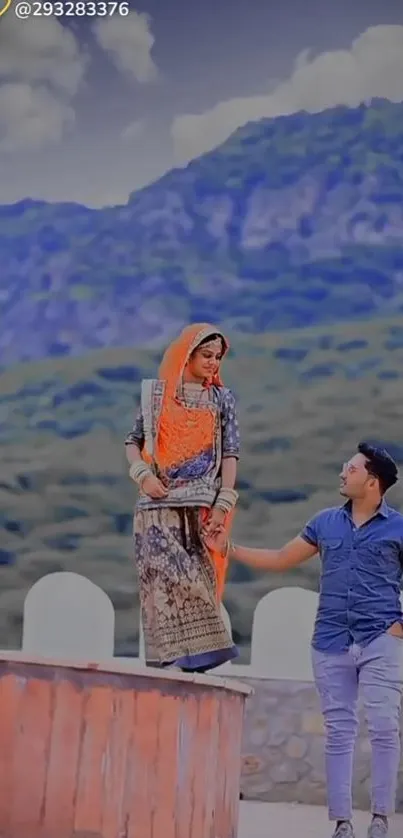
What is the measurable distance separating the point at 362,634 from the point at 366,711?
0.23 m

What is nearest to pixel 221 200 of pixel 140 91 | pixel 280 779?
pixel 140 91

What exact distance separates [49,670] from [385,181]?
3339mm

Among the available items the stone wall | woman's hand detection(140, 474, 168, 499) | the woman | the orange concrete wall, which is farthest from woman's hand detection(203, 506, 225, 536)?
the stone wall

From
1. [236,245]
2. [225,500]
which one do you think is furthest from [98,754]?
[236,245]

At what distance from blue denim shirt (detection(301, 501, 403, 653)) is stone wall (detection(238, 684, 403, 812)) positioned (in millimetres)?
1499

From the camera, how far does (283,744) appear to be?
5.92m

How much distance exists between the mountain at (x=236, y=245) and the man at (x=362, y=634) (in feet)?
6.13

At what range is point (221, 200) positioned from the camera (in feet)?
21.5

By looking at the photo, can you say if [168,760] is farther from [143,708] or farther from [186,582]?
[186,582]

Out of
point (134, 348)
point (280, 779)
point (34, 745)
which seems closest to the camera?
point (34, 745)

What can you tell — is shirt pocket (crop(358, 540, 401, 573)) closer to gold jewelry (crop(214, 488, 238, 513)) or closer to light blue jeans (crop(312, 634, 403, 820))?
light blue jeans (crop(312, 634, 403, 820))

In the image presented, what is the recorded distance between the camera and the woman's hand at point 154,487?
462cm

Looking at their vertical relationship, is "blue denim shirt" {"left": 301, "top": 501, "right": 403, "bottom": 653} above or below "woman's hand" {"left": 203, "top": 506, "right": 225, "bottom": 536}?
below

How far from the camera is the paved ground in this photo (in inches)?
200
